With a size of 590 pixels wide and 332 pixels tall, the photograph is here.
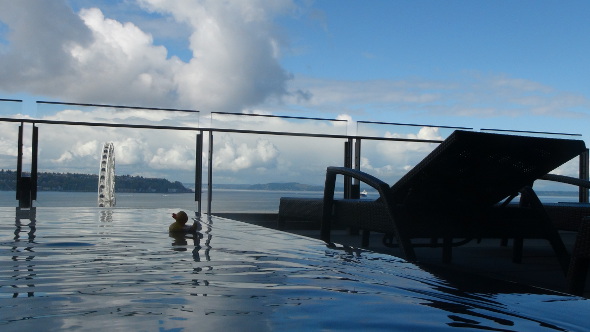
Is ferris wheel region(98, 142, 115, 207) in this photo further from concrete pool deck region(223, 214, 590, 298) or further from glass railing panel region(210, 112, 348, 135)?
concrete pool deck region(223, 214, 590, 298)

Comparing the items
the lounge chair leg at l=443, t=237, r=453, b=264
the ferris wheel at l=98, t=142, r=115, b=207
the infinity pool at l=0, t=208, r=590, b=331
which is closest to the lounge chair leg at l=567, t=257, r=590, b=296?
the infinity pool at l=0, t=208, r=590, b=331

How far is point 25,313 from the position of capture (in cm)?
75

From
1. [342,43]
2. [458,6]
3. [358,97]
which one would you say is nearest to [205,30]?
[342,43]

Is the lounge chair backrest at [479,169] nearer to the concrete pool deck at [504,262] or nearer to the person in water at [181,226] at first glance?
the concrete pool deck at [504,262]

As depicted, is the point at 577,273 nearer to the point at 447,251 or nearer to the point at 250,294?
the point at 447,251

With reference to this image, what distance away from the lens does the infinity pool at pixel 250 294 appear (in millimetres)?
734

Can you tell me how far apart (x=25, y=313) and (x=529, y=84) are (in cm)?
1828

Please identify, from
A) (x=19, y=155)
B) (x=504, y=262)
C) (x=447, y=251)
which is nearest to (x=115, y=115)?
(x=19, y=155)

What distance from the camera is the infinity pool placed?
2.41ft

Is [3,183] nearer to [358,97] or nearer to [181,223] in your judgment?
[181,223]

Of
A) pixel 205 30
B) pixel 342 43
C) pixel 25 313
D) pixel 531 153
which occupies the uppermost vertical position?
pixel 205 30

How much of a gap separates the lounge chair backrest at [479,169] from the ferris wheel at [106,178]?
14.3ft

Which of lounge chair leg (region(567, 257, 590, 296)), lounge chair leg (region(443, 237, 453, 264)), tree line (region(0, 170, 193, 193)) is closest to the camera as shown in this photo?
lounge chair leg (region(567, 257, 590, 296))

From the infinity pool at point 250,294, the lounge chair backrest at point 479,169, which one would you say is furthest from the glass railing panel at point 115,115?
the infinity pool at point 250,294
